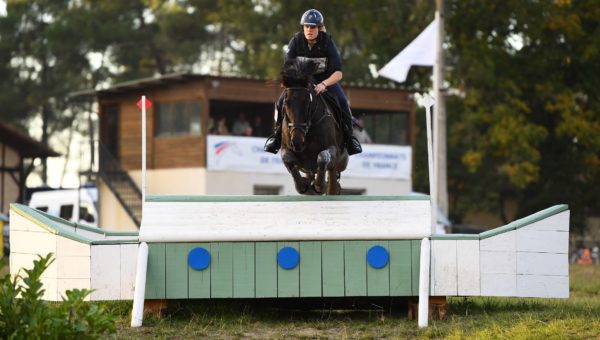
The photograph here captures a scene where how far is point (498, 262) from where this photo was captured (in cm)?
1054

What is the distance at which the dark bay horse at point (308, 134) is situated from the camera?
441 inches

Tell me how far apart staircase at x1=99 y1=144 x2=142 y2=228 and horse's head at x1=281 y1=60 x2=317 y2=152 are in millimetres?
25474

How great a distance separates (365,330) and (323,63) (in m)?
3.01

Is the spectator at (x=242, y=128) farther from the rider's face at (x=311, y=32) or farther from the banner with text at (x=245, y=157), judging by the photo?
the rider's face at (x=311, y=32)

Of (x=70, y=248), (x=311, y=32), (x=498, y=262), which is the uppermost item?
(x=311, y=32)

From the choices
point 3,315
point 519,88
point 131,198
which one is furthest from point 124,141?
point 3,315

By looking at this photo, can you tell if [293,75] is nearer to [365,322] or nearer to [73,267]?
[365,322]

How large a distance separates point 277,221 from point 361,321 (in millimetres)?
1172

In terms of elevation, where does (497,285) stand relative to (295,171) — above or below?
below

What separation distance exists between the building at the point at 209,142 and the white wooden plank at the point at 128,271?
81.6 feet

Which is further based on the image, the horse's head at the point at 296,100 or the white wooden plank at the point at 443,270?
the horse's head at the point at 296,100

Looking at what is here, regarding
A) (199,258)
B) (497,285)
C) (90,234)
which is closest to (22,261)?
(199,258)

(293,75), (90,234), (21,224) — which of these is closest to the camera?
(21,224)

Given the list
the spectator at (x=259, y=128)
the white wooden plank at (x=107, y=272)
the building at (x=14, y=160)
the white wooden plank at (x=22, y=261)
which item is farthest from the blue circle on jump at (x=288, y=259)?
the building at (x=14, y=160)
